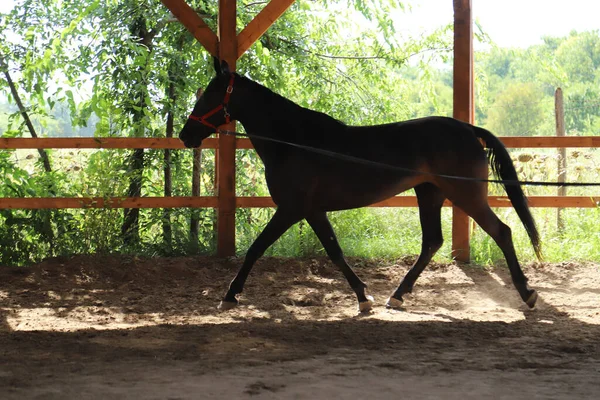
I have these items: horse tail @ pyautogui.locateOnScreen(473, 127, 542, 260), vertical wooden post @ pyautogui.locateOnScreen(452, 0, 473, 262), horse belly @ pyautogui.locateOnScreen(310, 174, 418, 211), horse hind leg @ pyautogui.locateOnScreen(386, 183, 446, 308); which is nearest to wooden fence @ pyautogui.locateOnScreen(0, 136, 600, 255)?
vertical wooden post @ pyautogui.locateOnScreen(452, 0, 473, 262)

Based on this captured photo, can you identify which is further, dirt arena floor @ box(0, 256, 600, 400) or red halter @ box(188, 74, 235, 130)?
red halter @ box(188, 74, 235, 130)

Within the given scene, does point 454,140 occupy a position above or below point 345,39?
below

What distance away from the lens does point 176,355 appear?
4047mm

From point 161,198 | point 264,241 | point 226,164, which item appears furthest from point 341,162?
point 161,198

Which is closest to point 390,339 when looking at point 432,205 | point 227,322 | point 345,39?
point 227,322

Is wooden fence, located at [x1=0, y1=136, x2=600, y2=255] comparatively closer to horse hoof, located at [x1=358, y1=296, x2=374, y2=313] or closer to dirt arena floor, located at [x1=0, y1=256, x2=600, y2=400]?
dirt arena floor, located at [x1=0, y1=256, x2=600, y2=400]

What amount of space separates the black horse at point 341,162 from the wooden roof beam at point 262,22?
173 centimetres

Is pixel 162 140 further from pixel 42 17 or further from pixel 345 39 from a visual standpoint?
pixel 345 39

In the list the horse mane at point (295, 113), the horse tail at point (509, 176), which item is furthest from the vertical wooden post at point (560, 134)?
the horse mane at point (295, 113)

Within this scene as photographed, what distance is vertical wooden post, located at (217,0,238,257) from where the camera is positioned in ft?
24.4

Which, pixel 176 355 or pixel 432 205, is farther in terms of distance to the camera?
pixel 432 205

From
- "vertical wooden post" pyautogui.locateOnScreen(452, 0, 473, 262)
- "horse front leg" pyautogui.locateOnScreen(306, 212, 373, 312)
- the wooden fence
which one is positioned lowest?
"horse front leg" pyautogui.locateOnScreen(306, 212, 373, 312)

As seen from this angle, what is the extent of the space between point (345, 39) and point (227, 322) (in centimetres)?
614

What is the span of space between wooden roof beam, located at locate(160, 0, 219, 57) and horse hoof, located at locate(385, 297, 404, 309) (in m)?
3.21
